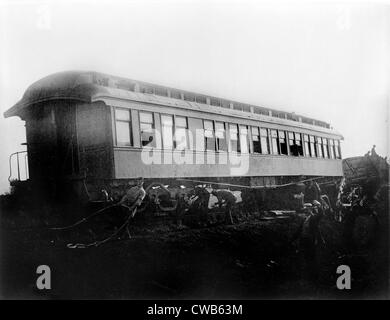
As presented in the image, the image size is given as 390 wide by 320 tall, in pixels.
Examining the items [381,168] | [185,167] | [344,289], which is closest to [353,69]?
[381,168]

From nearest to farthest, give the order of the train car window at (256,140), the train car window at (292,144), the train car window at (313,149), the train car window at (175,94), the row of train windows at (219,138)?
the row of train windows at (219,138), the train car window at (175,94), the train car window at (256,140), the train car window at (292,144), the train car window at (313,149)

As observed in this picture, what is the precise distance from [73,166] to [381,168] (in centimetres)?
321

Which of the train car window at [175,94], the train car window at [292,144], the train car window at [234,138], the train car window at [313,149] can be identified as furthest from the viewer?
the train car window at [313,149]

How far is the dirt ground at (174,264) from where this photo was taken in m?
3.30

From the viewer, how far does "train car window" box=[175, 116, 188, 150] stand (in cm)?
358

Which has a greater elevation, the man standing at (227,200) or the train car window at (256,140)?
the train car window at (256,140)

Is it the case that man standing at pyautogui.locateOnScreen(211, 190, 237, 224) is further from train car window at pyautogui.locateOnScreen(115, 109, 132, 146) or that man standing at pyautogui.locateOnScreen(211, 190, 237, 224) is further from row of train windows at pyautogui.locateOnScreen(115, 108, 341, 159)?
train car window at pyautogui.locateOnScreen(115, 109, 132, 146)

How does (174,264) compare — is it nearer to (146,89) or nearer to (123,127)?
(123,127)

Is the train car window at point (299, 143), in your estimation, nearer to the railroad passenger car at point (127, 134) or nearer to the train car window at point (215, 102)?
the railroad passenger car at point (127, 134)

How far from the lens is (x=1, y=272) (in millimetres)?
3395

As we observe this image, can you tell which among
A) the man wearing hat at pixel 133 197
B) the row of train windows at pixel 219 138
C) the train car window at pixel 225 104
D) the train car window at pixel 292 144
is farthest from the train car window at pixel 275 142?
the man wearing hat at pixel 133 197

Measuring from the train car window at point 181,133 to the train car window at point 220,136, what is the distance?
1.28ft

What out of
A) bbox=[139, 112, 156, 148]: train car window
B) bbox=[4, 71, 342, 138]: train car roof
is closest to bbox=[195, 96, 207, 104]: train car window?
bbox=[4, 71, 342, 138]: train car roof
